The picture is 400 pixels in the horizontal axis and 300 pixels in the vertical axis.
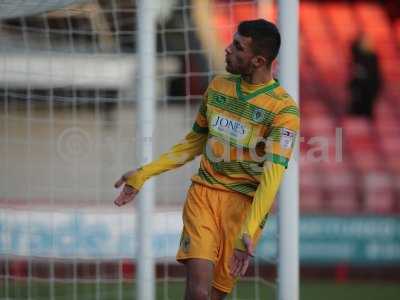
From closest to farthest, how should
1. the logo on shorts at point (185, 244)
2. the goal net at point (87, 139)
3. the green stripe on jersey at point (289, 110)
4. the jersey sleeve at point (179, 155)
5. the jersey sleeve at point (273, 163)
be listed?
the jersey sleeve at point (273, 163) → the green stripe on jersey at point (289, 110) → the logo on shorts at point (185, 244) → the jersey sleeve at point (179, 155) → the goal net at point (87, 139)

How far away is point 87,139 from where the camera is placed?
8.36m

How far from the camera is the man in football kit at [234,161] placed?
377 centimetres

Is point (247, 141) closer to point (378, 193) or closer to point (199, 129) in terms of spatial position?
point (199, 129)

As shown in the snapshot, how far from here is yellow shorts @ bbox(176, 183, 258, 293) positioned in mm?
3904

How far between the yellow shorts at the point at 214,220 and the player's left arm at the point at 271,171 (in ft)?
0.50

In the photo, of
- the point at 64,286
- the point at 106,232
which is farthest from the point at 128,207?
the point at 64,286

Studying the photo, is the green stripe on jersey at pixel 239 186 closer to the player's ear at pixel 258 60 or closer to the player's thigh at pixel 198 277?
the player's thigh at pixel 198 277

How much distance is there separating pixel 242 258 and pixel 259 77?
72 cm

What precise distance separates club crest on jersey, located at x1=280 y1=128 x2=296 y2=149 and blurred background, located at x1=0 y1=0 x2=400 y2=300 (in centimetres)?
132

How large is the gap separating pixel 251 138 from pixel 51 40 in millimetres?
3072

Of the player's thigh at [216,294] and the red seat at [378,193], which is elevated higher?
the red seat at [378,193]

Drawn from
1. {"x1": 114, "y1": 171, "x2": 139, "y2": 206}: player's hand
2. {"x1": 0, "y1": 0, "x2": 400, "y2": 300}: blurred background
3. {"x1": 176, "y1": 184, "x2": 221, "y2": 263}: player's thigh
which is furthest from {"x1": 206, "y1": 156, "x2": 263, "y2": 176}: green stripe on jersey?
{"x1": 0, "y1": 0, "x2": 400, "y2": 300}: blurred background

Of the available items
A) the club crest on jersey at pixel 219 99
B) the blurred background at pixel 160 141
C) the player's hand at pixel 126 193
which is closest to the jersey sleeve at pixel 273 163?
the club crest on jersey at pixel 219 99

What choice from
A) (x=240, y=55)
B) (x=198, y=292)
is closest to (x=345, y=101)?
(x=240, y=55)
